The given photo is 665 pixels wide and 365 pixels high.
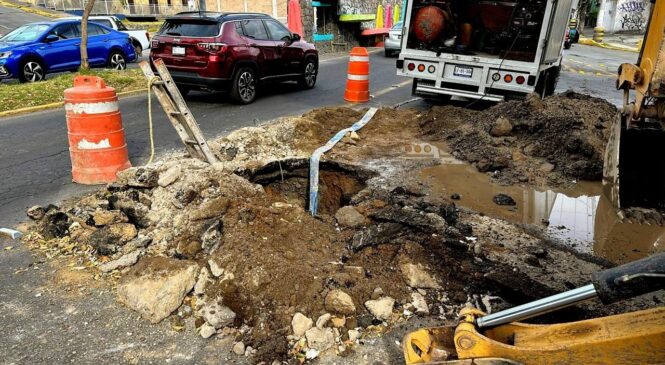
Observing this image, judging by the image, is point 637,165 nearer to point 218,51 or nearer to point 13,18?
point 218,51

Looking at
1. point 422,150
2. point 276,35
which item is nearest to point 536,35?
point 422,150

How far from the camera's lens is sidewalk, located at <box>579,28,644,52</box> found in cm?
3005

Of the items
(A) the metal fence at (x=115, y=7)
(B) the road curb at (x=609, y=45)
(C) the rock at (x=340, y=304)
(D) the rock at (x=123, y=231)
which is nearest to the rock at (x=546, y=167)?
(C) the rock at (x=340, y=304)

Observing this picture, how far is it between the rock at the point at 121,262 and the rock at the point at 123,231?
0.26m

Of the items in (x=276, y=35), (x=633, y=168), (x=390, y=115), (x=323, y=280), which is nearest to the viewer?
(x=323, y=280)

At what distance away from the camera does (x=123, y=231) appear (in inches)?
159

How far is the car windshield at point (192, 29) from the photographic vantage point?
32.0 feet

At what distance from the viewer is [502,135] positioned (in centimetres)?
714

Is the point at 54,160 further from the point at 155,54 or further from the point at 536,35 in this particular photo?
the point at 536,35

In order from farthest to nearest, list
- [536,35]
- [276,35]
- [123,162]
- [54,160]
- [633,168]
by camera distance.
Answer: [276,35] → [536,35] → [54,160] → [123,162] → [633,168]

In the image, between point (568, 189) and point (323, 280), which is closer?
point (323, 280)

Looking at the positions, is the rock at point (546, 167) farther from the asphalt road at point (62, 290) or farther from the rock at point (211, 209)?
the rock at point (211, 209)

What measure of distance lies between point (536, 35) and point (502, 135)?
350cm

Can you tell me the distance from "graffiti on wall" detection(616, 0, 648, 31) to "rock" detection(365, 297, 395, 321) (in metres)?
43.6
